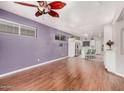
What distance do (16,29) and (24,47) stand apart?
874 mm

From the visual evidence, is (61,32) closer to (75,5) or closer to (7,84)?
(75,5)

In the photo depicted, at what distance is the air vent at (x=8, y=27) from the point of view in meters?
4.38

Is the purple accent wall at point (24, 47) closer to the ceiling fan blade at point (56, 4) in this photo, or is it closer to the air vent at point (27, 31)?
the air vent at point (27, 31)

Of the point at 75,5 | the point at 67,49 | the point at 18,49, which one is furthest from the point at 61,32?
the point at 75,5

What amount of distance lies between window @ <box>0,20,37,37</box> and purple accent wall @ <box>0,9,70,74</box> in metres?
0.15

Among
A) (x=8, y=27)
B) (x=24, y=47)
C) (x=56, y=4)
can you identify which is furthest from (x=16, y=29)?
(x=56, y=4)

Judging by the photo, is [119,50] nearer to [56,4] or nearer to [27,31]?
[56,4]

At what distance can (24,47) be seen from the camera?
5.37m

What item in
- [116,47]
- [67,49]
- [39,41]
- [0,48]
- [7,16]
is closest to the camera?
[0,48]

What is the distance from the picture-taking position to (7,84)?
350cm

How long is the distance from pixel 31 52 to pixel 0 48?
183cm

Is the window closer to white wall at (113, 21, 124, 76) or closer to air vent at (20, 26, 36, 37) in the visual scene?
air vent at (20, 26, 36, 37)

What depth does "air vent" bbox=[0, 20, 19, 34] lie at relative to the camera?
4.38m

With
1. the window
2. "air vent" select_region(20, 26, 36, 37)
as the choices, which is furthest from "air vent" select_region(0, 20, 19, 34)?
"air vent" select_region(20, 26, 36, 37)
